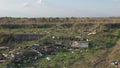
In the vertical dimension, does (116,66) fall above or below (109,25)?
below

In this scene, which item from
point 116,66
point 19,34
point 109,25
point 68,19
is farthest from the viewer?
point 68,19

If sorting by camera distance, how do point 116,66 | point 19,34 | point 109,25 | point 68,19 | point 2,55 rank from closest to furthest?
1. point 116,66
2. point 2,55
3. point 19,34
4. point 109,25
5. point 68,19

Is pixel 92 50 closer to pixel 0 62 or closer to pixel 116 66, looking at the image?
pixel 116 66

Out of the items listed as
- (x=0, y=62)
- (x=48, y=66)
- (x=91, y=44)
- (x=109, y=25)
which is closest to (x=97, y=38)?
(x=91, y=44)

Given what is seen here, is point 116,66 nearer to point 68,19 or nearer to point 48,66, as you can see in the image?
point 48,66

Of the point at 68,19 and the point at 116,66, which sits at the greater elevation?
the point at 68,19

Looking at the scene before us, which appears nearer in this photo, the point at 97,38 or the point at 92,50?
the point at 92,50

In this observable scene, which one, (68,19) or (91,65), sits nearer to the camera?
(91,65)

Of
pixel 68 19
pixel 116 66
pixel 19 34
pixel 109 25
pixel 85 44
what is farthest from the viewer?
pixel 68 19

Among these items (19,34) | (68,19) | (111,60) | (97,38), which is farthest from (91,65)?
(68,19)
